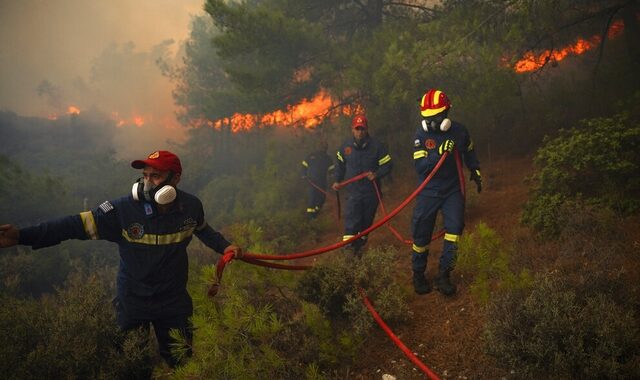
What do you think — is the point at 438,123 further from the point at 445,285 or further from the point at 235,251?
the point at 235,251

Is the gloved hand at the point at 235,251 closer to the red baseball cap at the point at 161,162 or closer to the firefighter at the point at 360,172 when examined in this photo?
the red baseball cap at the point at 161,162

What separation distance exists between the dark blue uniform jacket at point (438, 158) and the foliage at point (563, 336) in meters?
1.77

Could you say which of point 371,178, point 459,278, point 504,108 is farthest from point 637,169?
point 504,108

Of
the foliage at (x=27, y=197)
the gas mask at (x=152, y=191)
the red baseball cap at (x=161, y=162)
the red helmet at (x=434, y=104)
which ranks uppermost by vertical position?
the red helmet at (x=434, y=104)

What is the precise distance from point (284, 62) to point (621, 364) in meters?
10.4

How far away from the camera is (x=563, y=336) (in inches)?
102

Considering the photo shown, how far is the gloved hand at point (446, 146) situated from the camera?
14.5ft

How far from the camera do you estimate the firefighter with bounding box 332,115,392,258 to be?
611 cm

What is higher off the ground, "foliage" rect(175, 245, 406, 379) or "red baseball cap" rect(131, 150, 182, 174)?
"red baseball cap" rect(131, 150, 182, 174)

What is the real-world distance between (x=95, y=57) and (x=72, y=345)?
6140 cm

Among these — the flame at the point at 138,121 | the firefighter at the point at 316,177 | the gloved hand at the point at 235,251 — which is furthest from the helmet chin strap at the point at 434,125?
the flame at the point at 138,121

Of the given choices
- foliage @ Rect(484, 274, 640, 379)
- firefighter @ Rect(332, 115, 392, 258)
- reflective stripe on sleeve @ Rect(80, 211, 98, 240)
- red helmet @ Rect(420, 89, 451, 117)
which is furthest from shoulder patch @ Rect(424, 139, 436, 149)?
reflective stripe on sleeve @ Rect(80, 211, 98, 240)

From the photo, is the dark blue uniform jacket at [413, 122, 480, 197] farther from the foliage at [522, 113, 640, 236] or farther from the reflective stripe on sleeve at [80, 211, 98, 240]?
the reflective stripe on sleeve at [80, 211, 98, 240]

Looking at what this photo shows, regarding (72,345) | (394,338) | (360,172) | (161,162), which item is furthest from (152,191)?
(360,172)
